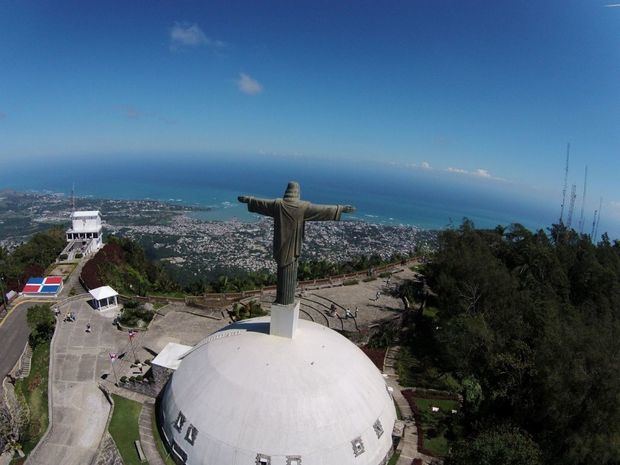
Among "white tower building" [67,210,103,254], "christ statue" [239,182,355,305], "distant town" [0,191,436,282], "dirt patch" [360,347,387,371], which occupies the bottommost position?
"distant town" [0,191,436,282]

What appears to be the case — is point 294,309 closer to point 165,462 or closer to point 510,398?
point 165,462

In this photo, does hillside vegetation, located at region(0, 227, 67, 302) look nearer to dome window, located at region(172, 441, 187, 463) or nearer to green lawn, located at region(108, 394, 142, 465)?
green lawn, located at region(108, 394, 142, 465)

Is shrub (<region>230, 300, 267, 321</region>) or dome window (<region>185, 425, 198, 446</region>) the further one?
shrub (<region>230, 300, 267, 321</region>)

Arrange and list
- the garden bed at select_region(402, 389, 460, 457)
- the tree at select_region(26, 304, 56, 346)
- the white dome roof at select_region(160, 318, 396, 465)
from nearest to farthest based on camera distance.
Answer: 1. the white dome roof at select_region(160, 318, 396, 465)
2. the garden bed at select_region(402, 389, 460, 457)
3. the tree at select_region(26, 304, 56, 346)

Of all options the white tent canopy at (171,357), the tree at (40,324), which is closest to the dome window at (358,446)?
the white tent canopy at (171,357)

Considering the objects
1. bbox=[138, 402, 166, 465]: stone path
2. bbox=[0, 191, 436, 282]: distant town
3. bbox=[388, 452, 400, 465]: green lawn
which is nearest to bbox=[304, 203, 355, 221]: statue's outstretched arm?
bbox=[388, 452, 400, 465]: green lawn

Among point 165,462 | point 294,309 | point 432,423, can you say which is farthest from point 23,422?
point 432,423
